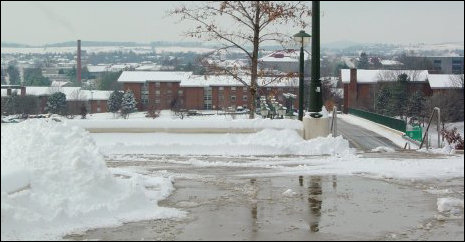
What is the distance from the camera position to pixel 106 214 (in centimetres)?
823

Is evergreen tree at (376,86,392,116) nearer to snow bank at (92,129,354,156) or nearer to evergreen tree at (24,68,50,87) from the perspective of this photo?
evergreen tree at (24,68,50,87)

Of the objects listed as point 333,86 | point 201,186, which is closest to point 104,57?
point 201,186

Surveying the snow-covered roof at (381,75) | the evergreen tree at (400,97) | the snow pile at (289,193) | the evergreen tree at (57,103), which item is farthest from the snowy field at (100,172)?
the snow-covered roof at (381,75)

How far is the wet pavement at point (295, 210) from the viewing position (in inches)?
298

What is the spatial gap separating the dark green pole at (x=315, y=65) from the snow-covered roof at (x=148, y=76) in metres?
32.5

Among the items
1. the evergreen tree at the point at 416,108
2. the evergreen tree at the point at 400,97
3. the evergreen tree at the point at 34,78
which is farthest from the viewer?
the evergreen tree at the point at 400,97

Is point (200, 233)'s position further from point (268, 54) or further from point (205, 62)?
point (268, 54)

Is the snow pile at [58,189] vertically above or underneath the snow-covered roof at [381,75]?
underneath

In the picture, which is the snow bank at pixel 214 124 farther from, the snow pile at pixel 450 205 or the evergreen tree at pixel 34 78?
the snow pile at pixel 450 205

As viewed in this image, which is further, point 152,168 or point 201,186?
point 152,168

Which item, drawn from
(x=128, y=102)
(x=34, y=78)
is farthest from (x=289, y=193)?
(x=128, y=102)

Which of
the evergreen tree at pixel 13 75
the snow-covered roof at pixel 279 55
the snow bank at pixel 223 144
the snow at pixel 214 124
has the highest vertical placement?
the snow-covered roof at pixel 279 55

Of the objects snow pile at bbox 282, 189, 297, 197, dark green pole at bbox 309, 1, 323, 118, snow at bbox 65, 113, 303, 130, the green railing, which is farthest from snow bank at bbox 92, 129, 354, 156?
the green railing

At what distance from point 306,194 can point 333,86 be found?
8308cm
